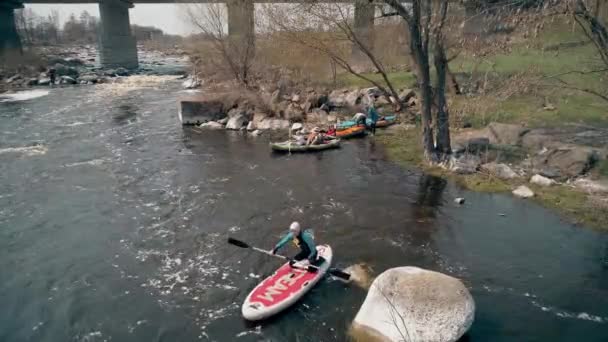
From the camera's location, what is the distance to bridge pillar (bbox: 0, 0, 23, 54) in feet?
155

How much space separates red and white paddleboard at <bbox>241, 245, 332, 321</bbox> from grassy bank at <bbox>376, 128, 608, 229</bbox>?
22.5 feet

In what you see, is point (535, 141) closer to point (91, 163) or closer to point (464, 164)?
point (464, 164)

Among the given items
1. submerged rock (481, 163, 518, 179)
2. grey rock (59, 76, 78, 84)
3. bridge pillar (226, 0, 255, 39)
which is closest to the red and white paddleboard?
submerged rock (481, 163, 518, 179)

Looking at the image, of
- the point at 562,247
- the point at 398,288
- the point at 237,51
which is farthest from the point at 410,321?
the point at 237,51

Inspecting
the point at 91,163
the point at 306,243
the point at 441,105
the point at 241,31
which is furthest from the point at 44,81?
the point at 306,243

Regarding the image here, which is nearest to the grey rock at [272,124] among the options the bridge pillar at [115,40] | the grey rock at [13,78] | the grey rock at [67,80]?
the grey rock at [67,80]

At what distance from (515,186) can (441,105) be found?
12.5ft

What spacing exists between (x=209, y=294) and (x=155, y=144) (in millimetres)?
12488

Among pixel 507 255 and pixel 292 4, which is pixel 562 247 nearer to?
pixel 507 255

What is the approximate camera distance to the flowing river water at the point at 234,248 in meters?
8.09

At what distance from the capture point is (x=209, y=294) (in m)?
8.93

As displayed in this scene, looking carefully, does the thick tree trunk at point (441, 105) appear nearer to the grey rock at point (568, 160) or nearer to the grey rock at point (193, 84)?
the grey rock at point (568, 160)

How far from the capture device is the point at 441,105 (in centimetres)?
1552

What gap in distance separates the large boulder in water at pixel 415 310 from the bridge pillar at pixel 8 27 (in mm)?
52240
